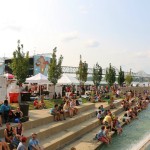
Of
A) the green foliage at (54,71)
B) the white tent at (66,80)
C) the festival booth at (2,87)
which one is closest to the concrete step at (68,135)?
the festival booth at (2,87)

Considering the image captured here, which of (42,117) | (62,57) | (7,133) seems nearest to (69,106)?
(42,117)

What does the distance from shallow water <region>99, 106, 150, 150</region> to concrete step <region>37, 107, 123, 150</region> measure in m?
1.71

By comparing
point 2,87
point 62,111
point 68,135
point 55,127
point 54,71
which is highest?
point 54,71

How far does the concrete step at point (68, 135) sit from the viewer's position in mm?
14852

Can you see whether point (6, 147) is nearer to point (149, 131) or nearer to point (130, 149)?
point (130, 149)

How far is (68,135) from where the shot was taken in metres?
16.8

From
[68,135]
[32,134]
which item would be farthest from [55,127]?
[32,134]

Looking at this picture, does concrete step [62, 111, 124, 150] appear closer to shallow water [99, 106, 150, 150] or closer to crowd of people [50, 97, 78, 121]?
shallow water [99, 106, 150, 150]

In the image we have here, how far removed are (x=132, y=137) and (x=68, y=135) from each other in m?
5.24

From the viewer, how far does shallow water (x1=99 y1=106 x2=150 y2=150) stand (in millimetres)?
17188

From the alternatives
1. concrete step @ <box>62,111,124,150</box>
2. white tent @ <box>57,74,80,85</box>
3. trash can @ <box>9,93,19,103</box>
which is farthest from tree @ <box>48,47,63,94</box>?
concrete step @ <box>62,111,124,150</box>

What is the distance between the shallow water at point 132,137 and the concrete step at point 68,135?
67.3 inches

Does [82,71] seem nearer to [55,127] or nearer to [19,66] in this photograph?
[19,66]

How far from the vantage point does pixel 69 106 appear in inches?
830
